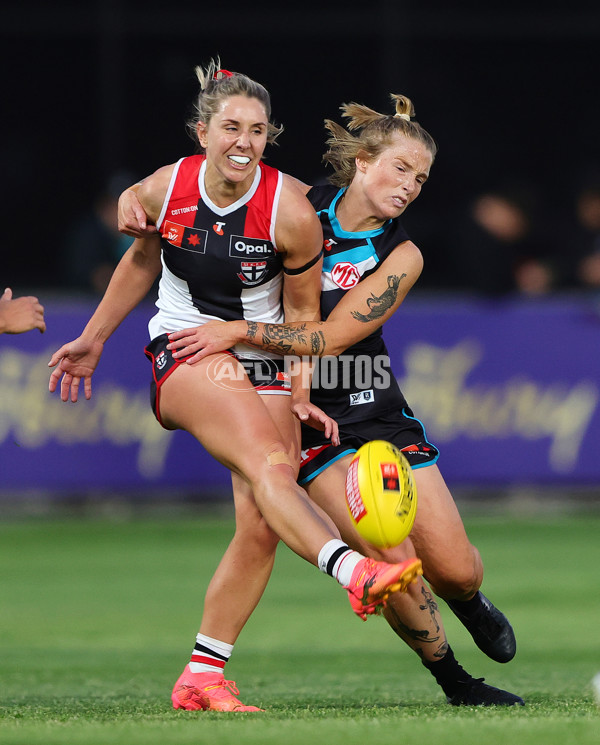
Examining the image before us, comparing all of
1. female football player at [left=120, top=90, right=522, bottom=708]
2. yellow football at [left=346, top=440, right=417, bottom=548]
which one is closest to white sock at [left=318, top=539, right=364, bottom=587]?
yellow football at [left=346, top=440, right=417, bottom=548]

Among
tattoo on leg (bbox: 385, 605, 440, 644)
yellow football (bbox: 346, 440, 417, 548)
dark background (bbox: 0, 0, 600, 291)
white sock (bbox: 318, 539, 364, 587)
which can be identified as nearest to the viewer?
white sock (bbox: 318, 539, 364, 587)

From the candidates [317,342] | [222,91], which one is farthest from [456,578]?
[222,91]

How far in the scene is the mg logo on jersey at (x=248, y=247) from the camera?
5746 mm

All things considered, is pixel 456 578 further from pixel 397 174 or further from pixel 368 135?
pixel 368 135

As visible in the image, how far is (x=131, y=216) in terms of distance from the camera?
581cm

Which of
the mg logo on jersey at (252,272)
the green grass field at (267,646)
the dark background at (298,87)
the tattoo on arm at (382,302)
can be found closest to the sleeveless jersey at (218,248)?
the mg logo on jersey at (252,272)

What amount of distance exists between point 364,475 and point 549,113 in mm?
13142

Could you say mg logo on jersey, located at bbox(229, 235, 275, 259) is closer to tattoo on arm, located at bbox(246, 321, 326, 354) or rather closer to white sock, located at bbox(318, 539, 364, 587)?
tattoo on arm, located at bbox(246, 321, 326, 354)

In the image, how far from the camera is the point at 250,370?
5.95 metres

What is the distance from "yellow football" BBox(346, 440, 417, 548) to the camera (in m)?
5.24

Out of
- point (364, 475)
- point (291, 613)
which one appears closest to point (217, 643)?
point (364, 475)

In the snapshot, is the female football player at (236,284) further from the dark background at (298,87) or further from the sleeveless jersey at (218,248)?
the dark background at (298,87)

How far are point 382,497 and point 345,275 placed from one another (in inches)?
48.5

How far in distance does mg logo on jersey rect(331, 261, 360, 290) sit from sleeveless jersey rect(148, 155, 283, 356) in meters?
0.26
